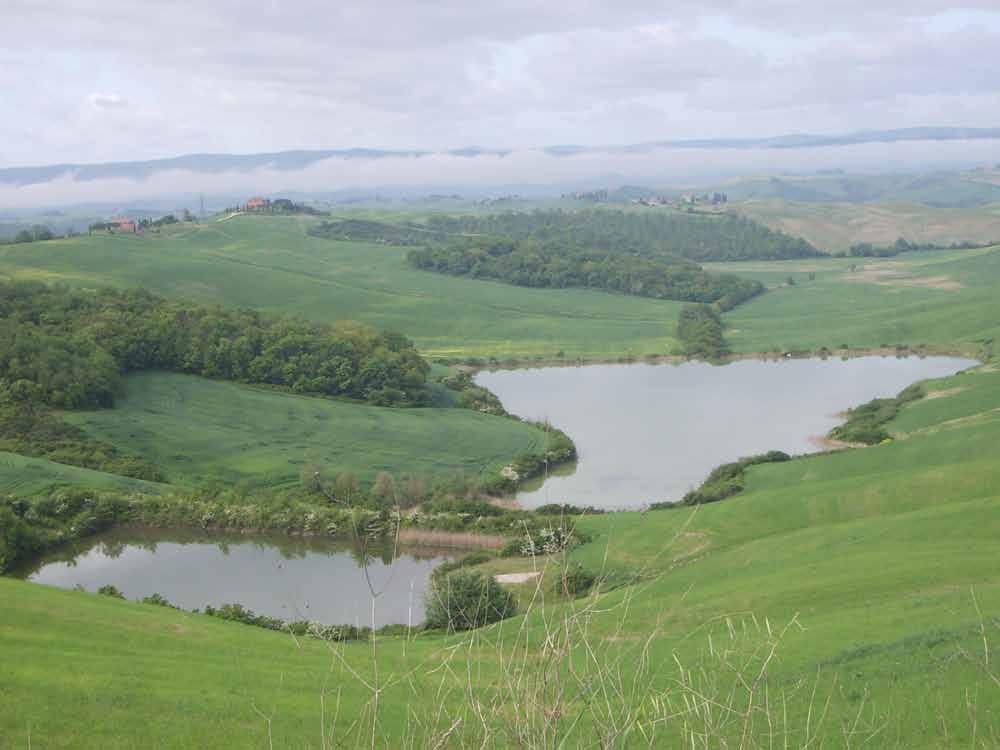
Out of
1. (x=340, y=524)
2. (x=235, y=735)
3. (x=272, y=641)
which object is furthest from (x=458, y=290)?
(x=235, y=735)

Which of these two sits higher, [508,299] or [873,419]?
[508,299]

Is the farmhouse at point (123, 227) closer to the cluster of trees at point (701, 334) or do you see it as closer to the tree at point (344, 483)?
the cluster of trees at point (701, 334)

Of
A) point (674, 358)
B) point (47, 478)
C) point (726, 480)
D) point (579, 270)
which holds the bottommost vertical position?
point (726, 480)

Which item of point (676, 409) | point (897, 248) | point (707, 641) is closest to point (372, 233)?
point (897, 248)

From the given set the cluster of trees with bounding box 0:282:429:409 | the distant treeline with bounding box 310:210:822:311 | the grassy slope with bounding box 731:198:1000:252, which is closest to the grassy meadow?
the cluster of trees with bounding box 0:282:429:409

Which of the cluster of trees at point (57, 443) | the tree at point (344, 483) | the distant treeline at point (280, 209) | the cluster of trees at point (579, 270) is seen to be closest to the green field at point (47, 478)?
the cluster of trees at point (57, 443)

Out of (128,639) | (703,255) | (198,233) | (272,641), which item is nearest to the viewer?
(128,639)

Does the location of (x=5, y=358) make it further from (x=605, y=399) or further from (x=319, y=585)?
(x=605, y=399)

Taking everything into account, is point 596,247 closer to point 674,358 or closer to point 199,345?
point 674,358
